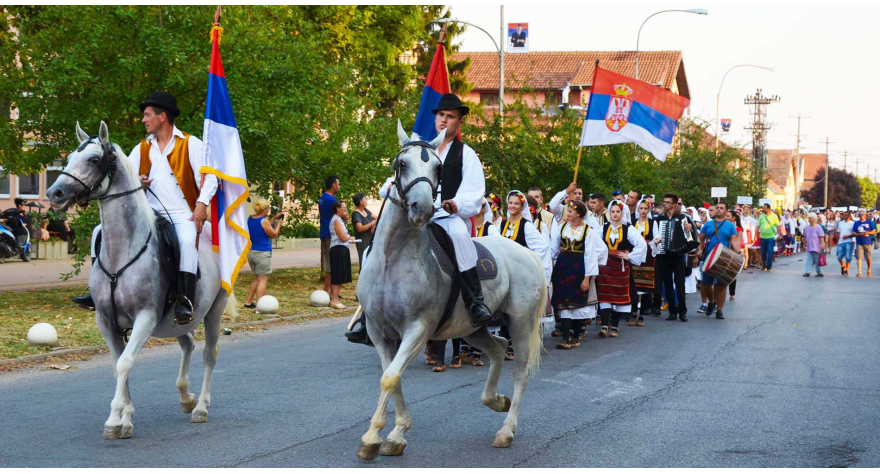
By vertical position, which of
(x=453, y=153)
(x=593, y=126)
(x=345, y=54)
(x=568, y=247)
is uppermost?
(x=345, y=54)

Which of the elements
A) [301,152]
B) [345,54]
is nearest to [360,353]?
[301,152]

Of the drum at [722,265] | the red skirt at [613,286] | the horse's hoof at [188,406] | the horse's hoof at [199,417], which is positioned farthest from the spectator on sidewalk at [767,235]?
the horse's hoof at [199,417]

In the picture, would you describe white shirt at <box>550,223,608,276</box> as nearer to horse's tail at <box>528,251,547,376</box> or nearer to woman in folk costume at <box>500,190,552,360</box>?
woman in folk costume at <box>500,190,552,360</box>

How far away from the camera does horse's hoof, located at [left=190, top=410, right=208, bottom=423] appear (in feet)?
22.8

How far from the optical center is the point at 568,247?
12.4 meters

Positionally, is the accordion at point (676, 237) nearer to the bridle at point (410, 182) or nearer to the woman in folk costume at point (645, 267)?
the woman in folk costume at point (645, 267)

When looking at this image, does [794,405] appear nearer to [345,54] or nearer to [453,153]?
[453,153]

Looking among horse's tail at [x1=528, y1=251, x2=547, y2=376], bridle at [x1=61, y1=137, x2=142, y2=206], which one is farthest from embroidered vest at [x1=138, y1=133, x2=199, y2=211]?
horse's tail at [x1=528, y1=251, x2=547, y2=376]

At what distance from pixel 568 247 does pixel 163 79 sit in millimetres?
7942

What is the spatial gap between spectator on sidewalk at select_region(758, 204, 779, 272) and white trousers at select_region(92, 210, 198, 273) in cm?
2571

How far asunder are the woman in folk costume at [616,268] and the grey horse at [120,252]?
793 cm

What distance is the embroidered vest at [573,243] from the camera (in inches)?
484

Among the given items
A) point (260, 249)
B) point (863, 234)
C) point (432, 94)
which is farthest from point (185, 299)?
point (863, 234)

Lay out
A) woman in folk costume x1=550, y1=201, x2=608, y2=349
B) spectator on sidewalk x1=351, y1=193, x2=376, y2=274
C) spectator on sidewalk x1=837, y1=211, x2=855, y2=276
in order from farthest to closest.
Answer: spectator on sidewalk x1=837, y1=211, x2=855, y2=276 → spectator on sidewalk x1=351, y1=193, x2=376, y2=274 → woman in folk costume x1=550, y1=201, x2=608, y2=349
